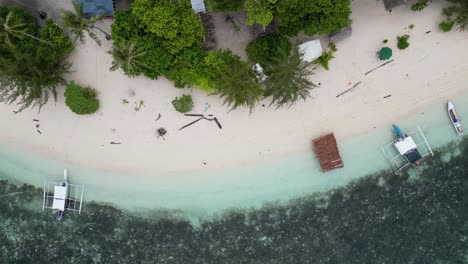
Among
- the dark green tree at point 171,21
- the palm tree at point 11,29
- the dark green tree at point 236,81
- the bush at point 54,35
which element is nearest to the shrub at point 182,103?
the dark green tree at point 236,81

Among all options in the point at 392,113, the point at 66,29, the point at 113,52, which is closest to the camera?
the point at 113,52

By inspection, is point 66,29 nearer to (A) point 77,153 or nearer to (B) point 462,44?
(A) point 77,153

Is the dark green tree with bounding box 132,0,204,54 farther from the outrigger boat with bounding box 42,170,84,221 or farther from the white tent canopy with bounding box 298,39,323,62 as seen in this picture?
the outrigger boat with bounding box 42,170,84,221

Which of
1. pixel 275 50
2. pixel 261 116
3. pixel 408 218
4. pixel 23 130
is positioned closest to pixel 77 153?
pixel 23 130

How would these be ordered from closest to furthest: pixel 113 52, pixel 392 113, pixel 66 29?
pixel 113 52 → pixel 66 29 → pixel 392 113

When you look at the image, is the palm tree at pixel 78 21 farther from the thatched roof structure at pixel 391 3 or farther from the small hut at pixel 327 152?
the thatched roof structure at pixel 391 3
